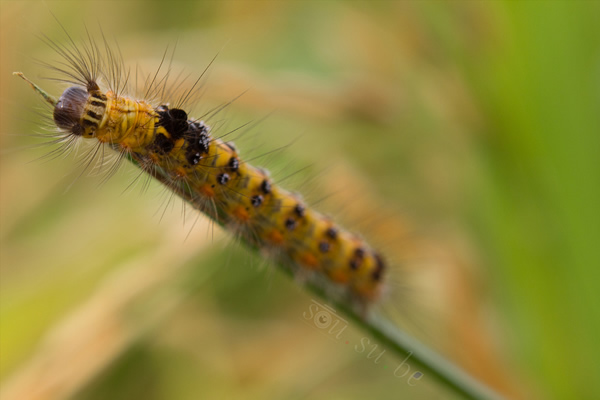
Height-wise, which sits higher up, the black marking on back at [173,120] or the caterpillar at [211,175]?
the black marking on back at [173,120]

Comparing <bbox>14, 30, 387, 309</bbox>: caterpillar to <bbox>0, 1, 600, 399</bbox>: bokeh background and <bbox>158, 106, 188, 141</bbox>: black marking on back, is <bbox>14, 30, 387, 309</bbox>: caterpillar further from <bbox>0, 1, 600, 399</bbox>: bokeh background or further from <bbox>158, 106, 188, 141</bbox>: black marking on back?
<bbox>0, 1, 600, 399</bbox>: bokeh background

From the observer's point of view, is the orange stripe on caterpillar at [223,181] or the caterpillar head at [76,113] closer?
the caterpillar head at [76,113]

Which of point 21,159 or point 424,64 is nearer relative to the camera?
point 21,159

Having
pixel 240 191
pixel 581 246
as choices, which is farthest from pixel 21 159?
pixel 581 246

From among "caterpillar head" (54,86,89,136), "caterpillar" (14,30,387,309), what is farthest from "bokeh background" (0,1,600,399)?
"caterpillar head" (54,86,89,136)

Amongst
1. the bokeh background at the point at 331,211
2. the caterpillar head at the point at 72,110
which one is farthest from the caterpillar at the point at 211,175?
the bokeh background at the point at 331,211

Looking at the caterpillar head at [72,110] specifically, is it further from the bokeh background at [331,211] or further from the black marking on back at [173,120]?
the bokeh background at [331,211]

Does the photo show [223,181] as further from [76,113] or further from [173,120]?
[76,113]

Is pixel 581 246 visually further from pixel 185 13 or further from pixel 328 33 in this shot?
pixel 185 13
